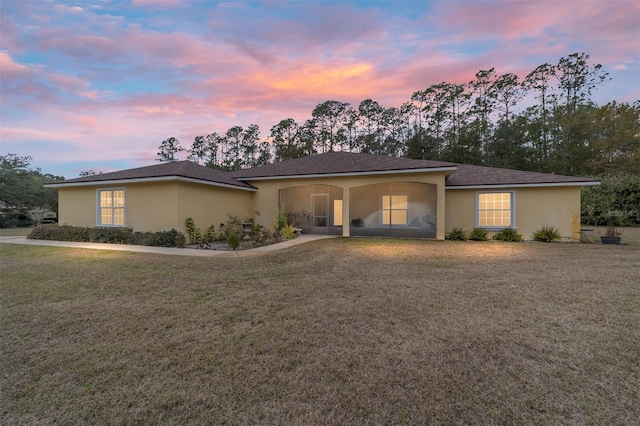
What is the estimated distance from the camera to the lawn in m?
2.23

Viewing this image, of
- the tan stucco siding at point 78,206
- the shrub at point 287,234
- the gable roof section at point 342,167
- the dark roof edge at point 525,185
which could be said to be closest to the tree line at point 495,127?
the dark roof edge at point 525,185

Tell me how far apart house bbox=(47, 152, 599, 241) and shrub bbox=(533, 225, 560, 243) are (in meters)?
0.28

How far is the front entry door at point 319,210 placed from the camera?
56.1 ft

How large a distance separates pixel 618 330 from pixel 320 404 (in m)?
4.05

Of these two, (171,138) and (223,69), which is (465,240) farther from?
(171,138)

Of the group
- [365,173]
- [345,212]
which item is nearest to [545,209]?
[365,173]

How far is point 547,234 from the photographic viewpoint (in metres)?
12.6

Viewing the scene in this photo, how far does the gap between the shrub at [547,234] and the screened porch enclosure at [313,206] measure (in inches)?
378

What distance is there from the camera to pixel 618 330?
3.61 m

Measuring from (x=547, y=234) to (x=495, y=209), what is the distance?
2.27 m

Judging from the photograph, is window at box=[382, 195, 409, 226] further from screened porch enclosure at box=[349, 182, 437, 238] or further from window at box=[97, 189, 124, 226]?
window at box=[97, 189, 124, 226]

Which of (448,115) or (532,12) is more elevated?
(448,115)

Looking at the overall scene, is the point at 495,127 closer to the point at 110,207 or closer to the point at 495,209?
the point at 495,209

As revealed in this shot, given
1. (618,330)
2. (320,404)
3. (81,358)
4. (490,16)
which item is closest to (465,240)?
(490,16)
